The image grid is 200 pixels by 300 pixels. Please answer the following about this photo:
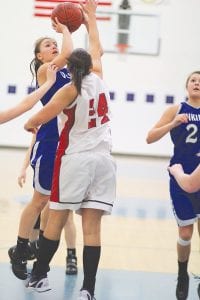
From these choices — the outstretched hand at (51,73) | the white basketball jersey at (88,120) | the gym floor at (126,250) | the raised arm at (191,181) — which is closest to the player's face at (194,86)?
the white basketball jersey at (88,120)

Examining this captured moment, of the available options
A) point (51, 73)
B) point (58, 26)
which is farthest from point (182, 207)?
point (58, 26)

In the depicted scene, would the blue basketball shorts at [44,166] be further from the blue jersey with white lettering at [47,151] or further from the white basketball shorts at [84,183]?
the white basketball shorts at [84,183]

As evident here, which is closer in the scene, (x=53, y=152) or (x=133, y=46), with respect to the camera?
(x=53, y=152)

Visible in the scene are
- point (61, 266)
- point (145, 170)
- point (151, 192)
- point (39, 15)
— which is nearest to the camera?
point (61, 266)

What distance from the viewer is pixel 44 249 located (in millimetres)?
4078

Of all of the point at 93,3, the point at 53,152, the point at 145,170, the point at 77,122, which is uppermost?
the point at 93,3

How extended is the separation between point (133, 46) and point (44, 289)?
9.86m

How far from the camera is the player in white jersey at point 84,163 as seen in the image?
3916 mm

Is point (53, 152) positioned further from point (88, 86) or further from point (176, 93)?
point (176, 93)

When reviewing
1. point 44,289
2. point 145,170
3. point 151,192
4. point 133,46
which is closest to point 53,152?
point 44,289

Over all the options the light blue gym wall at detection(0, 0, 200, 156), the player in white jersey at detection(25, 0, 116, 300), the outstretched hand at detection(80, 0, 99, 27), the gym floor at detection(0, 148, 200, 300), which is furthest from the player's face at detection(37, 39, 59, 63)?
the light blue gym wall at detection(0, 0, 200, 156)

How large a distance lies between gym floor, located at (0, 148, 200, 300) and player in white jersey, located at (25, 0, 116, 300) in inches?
20.7

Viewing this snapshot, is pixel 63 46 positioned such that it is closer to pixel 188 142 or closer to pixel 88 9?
pixel 88 9

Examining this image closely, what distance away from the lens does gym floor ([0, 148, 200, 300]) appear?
4512 mm
